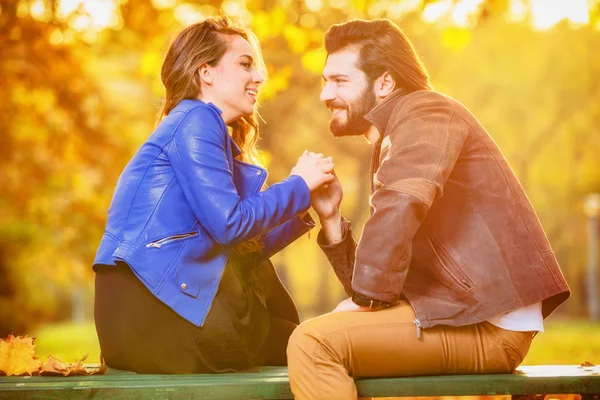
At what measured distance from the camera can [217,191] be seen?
12.1 ft

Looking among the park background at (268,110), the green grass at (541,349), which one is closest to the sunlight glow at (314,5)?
the park background at (268,110)

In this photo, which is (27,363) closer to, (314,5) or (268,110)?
(314,5)

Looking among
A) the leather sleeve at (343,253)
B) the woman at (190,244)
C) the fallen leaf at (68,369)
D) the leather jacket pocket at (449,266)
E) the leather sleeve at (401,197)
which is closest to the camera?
the leather sleeve at (401,197)

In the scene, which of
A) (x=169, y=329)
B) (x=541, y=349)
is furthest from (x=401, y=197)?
(x=541, y=349)

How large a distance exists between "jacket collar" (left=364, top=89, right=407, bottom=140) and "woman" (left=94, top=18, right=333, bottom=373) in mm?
293

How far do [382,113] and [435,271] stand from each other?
0.78 m

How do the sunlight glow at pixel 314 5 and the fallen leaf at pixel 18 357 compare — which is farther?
the sunlight glow at pixel 314 5

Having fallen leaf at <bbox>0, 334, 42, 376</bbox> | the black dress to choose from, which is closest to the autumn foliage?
fallen leaf at <bbox>0, 334, 42, 376</bbox>

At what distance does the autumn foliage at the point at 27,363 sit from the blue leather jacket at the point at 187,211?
0.49m

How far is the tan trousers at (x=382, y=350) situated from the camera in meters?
3.45

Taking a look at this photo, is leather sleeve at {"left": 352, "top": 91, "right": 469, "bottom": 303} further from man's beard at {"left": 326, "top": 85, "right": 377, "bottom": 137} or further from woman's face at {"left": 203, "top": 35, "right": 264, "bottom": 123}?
woman's face at {"left": 203, "top": 35, "right": 264, "bottom": 123}

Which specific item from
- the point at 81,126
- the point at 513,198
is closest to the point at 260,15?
the point at 81,126

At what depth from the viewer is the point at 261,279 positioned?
419cm

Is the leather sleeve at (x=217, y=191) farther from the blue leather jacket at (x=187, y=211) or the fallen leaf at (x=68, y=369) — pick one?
the fallen leaf at (x=68, y=369)
